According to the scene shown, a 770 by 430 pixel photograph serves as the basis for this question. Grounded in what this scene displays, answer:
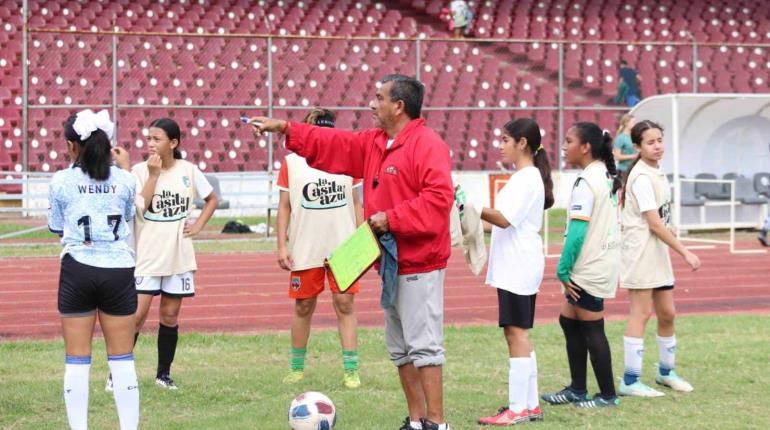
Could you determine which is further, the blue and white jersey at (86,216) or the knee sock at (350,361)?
the knee sock at (350,361)


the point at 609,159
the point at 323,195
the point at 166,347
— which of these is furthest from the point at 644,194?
the point at 166,347

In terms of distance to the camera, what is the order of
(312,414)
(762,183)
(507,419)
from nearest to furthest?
(312,414) < (507,419) < (762,183)

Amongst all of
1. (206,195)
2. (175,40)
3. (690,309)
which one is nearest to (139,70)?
(175,40)

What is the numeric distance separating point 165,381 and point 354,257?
262 centimetres

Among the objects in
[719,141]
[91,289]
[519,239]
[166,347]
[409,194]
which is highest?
[719,141]

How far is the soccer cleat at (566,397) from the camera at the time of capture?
7.48 meters

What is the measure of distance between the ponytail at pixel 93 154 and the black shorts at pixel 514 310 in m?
2.37

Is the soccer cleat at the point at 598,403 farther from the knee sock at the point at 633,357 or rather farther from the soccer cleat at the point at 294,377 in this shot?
the soccer cleat at the point at 294,377

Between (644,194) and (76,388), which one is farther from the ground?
(644,194)

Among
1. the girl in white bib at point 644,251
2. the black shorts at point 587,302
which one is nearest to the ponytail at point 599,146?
the girl in white bib at point 644,251

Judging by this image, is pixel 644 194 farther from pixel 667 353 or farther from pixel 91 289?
pixel 91 289

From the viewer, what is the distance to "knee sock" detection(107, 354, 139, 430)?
6145mm

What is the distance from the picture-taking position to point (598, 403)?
24.3ft

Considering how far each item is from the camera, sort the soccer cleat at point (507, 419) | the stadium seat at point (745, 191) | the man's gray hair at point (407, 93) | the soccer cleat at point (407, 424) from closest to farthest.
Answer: the man's gray hair at point (407, 93) < the soccer cleat at point (407, 424) < the soccer cleat at point (507, 419) < the stadium seat at point (745, 191)
